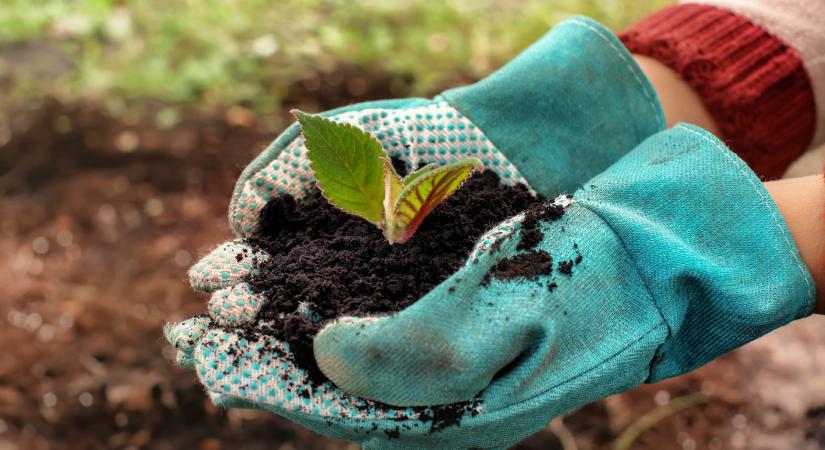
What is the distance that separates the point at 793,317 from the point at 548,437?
100 cm

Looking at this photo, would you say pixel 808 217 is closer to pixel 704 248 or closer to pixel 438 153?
pixel 704 248

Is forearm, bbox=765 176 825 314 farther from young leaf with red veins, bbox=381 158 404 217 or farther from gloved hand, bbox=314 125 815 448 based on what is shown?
young leaf with red veins, bbox=381 158 404 217

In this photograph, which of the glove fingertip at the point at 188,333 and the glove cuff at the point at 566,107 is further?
the glove cuff at the point at 566,107

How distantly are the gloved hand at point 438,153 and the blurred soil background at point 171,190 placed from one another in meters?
0.22

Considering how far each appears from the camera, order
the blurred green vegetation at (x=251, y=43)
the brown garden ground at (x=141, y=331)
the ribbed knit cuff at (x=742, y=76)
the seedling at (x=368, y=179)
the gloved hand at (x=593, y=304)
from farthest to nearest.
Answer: the blurred green vegetation at (x=251, y=43), the brown garden ground at (x=141, y=331), the ribbed knit cuff at (x=742, y=76), the seedling at (x=368, y=179), the gloved hand at (x=593, y=304)

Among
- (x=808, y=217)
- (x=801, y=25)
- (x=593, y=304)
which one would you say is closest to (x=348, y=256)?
(x=593, y=304)

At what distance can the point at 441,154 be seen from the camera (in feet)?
4.26

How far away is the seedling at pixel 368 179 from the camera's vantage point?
1.04 metres

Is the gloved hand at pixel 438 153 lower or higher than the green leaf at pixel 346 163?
lower

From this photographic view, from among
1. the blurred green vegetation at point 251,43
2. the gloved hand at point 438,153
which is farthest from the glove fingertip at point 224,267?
the blurred green vegetation at point 251,43

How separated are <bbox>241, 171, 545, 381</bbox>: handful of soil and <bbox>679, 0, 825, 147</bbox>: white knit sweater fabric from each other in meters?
0.80

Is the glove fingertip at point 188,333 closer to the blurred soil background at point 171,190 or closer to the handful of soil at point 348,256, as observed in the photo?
the handful of soil at point 348,256

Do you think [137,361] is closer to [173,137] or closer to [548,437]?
[173,137]

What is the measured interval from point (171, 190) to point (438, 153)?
5.54 feet
